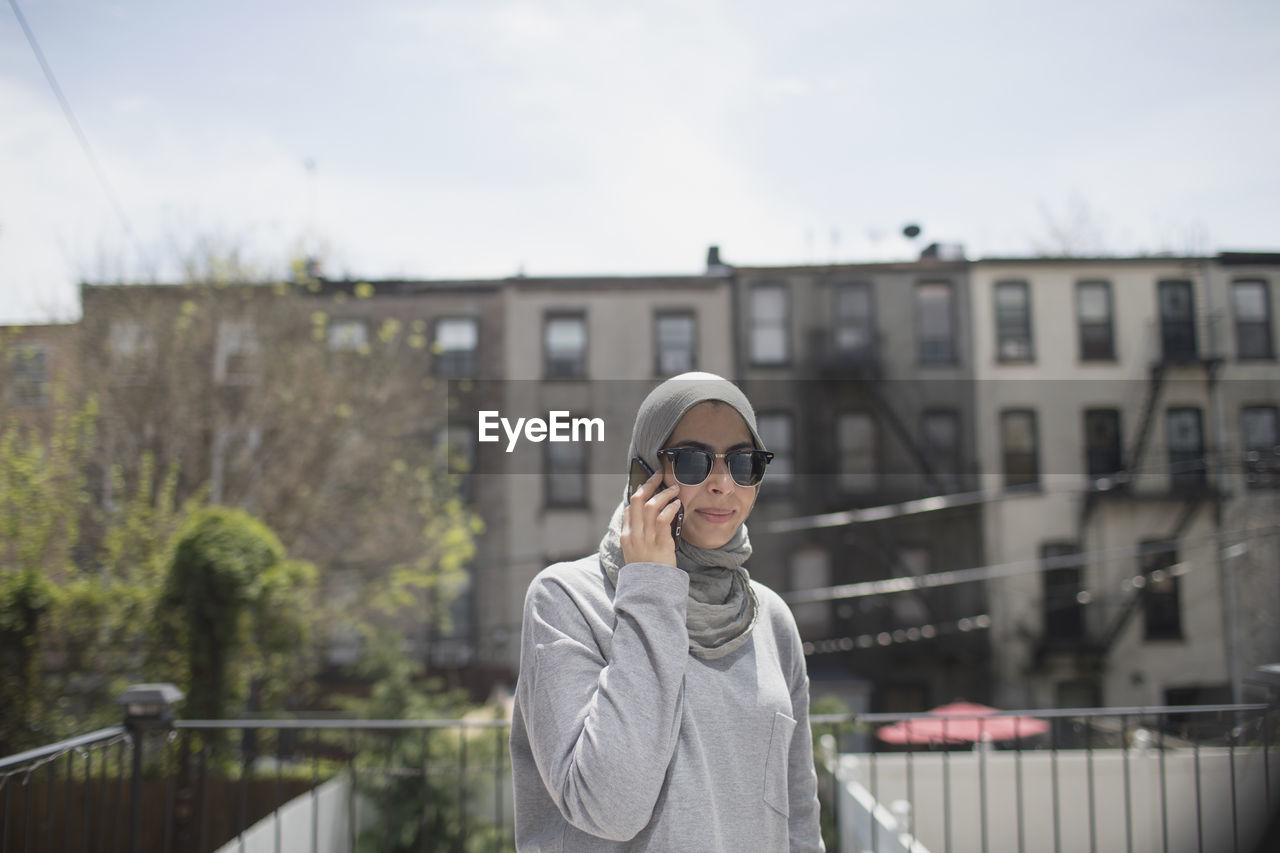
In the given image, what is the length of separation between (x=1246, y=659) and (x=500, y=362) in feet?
55.3

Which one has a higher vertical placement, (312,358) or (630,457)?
(312,358)

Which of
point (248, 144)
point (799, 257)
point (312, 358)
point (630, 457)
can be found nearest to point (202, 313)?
point (312, 358)

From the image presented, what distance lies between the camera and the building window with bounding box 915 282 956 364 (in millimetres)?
19047

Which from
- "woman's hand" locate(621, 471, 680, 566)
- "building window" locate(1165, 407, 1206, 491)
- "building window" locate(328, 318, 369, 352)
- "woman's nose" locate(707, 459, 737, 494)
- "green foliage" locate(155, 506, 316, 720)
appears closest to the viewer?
"woman's hand" locate(621, 471, 680, 566)

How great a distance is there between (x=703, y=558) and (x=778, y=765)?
1.33 feet

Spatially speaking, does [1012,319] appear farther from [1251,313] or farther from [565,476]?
[565,476]

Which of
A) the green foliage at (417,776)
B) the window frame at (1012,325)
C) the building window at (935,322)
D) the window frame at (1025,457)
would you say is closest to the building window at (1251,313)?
the window frame at (1012,325)

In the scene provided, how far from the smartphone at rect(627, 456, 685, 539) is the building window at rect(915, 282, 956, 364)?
18.5 meters

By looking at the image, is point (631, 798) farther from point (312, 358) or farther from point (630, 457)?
point (312, 358)

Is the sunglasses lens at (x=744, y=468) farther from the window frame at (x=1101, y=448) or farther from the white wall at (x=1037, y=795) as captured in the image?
the window frame at (x=1101, y=448)

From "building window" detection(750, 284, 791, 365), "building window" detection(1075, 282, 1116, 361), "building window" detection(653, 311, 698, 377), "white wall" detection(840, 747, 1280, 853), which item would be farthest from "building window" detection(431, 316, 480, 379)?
"building window" detection(1075, 282, 1116, 361)

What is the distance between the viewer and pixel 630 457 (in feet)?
5.55

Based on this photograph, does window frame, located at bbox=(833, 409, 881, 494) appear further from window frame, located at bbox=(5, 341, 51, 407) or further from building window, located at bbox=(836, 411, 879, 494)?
window frame, located at bbox=(5, 341, 51, 407)

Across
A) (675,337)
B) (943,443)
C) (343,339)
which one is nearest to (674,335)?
(675,337)
